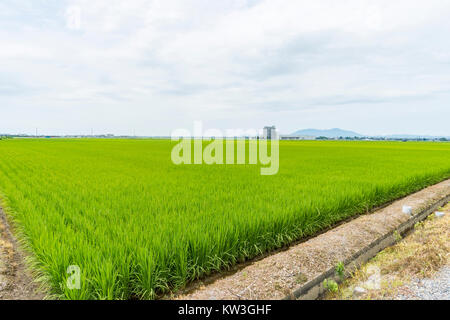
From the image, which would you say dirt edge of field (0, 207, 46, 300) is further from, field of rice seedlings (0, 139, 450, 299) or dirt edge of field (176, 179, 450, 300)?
dirt edge of field (176, 179, 450, 300)

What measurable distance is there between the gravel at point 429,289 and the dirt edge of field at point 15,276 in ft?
12.4

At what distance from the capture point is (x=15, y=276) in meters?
3.18

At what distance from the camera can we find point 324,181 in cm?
809

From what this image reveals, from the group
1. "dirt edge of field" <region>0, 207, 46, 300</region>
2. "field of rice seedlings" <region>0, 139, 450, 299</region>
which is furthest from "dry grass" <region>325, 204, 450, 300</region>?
"dirt edge of field" <region>0, 207, 46, 300</region>

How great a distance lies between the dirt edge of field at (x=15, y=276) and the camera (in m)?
2.80

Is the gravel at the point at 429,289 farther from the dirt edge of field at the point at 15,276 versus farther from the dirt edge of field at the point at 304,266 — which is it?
the dirt edge of field at the point at 15,276

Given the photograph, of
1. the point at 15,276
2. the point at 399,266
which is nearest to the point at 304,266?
the point at 399,266

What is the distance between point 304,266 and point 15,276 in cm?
349

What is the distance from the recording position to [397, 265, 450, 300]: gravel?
104 inches

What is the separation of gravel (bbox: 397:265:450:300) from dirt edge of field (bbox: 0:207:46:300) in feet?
12.4
